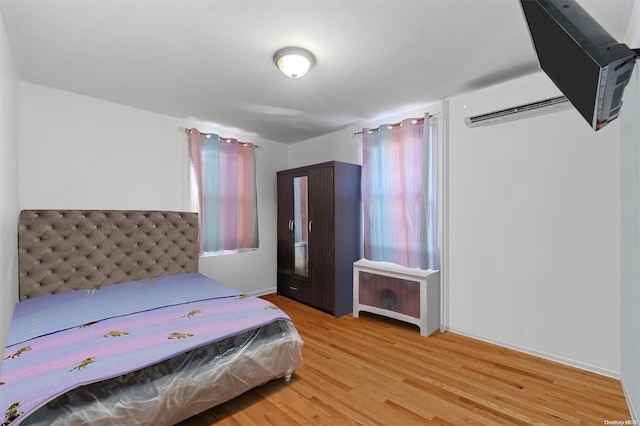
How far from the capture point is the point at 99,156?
301 cm

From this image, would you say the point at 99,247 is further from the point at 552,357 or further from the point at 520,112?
the point at 552,357

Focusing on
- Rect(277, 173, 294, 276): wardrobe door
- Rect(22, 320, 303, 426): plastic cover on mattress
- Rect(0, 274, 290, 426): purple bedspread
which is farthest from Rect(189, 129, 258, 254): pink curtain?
Rect(22, 320, 303, 426): plastic cover on mattress

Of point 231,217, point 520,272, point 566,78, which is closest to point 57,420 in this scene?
point 566,78

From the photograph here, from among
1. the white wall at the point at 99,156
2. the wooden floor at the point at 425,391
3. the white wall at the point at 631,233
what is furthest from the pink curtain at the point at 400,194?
the white wall at the point at 99,156

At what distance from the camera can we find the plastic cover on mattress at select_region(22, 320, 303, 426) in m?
1.35

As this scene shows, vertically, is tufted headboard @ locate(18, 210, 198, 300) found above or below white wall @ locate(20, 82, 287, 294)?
below

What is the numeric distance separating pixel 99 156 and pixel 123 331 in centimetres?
205

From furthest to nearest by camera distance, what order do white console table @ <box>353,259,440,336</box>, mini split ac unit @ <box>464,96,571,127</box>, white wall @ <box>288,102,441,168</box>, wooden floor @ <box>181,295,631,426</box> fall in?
white wall @ <box>288,102,441,168</box>
white console table @ <box>353,259,440,336</box>
mini split ac unit @ <box>464,96,571,127</box>
wooden floor @ <box>181,295,631,426</box>

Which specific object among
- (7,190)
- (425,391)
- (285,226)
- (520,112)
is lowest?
(425,391)

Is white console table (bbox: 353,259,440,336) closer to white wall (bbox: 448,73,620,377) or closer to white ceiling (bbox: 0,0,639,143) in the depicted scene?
white wall (bbox: 448,73,620,377)

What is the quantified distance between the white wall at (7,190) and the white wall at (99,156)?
316mm

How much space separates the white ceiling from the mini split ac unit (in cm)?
30

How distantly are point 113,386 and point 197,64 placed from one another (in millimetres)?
2191

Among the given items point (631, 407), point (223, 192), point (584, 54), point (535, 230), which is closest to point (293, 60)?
point (584, 54)
